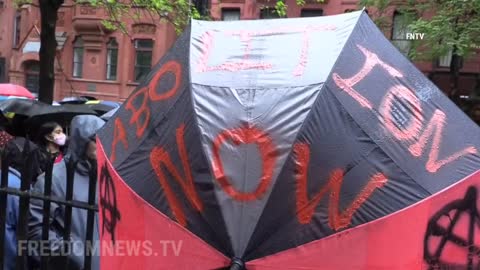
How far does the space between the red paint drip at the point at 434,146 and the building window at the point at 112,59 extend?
998 inches

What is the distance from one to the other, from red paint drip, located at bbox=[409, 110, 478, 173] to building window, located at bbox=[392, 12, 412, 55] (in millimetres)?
16746

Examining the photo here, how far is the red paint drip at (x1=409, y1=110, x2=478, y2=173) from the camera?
1.84 meters

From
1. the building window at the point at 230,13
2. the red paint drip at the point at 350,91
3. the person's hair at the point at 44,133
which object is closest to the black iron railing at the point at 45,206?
the red paint drip at the point at 350,91

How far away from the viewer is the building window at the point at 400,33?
18264 mm

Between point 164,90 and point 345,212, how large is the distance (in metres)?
0.84

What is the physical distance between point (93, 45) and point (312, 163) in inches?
1021

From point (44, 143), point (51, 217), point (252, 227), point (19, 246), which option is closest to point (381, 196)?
point (252, 227)

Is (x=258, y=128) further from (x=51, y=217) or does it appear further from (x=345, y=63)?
(x=51, y=217)

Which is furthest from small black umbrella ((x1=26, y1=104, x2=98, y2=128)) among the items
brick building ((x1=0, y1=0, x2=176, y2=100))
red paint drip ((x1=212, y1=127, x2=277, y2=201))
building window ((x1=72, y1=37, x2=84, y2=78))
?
building window ((x1=72, y1=37, x2=84, y2=78))

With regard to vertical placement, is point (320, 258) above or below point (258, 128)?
below

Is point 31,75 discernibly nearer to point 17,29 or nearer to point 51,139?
point 17,29

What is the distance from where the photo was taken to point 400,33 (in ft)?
62.2

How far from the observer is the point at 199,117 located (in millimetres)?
1946

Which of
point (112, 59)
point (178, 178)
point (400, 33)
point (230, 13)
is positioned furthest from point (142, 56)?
point (178, 178)
